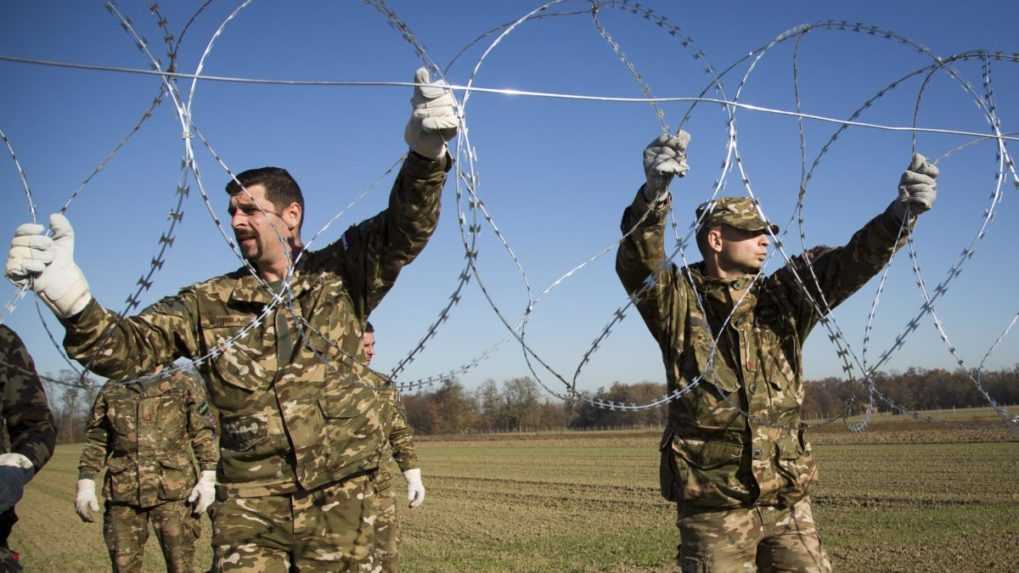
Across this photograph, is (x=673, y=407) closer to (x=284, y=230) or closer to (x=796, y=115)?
(x=796, y=115)

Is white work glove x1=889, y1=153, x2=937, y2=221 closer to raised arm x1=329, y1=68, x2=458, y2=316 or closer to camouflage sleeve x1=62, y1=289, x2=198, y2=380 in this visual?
raised arm x1=329, y1=68, x2=458, y2=316

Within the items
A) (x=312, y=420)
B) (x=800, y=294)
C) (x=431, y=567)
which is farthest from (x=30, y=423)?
(x=431, y=567)

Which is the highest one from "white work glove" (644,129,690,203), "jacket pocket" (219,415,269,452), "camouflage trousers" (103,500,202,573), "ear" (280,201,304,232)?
"white work glove" (644,129,690,203)

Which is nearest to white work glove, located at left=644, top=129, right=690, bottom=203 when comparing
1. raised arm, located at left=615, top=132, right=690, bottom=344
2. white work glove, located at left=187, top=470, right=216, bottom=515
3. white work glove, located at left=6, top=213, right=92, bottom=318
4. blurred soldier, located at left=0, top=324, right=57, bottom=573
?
raised arm, located at left=615, top=132, right=690, bottom=344

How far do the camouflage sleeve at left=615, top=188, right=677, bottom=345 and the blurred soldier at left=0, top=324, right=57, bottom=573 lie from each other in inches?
112

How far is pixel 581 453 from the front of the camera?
3891cm

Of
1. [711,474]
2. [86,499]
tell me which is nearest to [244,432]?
[711,474]

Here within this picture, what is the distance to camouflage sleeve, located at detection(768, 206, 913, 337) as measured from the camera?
450 centimetres

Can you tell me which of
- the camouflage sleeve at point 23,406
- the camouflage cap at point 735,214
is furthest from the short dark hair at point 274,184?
the camouflage cap at point 735,214

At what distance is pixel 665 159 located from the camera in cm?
396

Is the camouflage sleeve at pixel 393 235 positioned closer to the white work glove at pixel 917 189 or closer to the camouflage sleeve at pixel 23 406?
the camouflage sleeve at pixel 23 406

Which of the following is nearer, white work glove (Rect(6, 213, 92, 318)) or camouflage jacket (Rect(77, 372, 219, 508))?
white work glove (Rect(6, 213, 92, 318))

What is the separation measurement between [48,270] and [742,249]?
333cm

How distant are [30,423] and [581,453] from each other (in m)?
35.9
